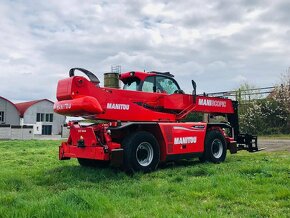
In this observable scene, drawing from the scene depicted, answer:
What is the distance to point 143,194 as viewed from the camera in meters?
6.80

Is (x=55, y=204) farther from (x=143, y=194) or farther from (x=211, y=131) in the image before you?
(x=211, y=131)

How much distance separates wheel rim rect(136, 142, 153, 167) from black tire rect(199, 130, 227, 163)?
2430 millimetres

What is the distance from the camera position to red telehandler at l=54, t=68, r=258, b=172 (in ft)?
29.8

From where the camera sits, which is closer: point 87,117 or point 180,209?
point 180,209

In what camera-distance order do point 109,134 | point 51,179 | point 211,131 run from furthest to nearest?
point 211,131 < point 109,134 < point 51,179

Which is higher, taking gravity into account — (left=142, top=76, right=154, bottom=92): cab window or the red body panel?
(left=142, top=76, right=154, bottom=92): cab window

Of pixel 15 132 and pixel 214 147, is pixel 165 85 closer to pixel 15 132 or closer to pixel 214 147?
pixel 214 147

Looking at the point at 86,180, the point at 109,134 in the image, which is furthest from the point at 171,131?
the point at 86,180

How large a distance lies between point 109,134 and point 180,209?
13.2 feet

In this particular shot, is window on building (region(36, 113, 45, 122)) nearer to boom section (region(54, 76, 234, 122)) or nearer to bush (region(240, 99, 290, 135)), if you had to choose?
bush (region(240, 99, 290, 135))

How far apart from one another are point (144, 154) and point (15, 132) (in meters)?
35.7

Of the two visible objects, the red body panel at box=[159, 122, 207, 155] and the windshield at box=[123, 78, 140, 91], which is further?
the windshield at box=[123, 78, 140, 91]

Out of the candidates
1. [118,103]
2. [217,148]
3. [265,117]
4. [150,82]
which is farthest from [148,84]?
[265,117]

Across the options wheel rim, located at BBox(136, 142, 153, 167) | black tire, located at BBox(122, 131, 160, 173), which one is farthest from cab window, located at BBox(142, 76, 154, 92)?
wheel rim, located at BBox(136, 142, 153, 167)
